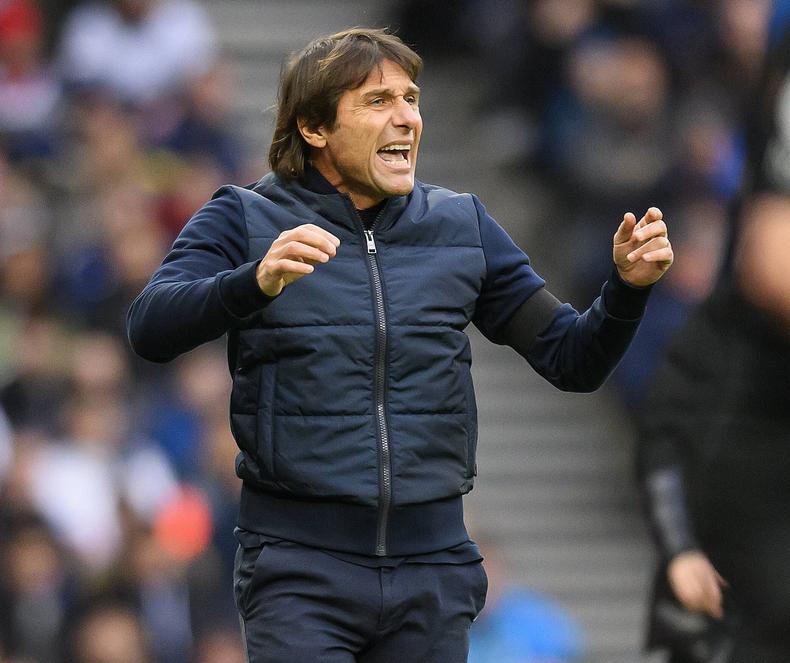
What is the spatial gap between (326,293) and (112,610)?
4229 mm

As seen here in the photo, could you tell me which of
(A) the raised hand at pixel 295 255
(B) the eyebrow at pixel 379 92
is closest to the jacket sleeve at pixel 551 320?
(B) the eyebrow at pixel 379 92

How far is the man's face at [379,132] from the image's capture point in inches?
143

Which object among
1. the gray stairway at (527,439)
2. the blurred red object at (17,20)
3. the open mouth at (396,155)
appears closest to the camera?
the open mouth at (396,155)

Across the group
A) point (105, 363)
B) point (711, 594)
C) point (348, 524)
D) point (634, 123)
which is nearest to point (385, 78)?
point (348, 524)

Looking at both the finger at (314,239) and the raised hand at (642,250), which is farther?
the raised hand at (642,250)

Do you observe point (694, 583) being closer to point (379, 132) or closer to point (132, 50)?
point (379, 132)

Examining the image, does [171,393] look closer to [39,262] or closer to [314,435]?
[39,262]

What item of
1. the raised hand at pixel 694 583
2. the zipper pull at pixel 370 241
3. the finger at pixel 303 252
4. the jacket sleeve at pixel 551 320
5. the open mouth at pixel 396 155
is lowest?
the raised hand at pixel 694 583

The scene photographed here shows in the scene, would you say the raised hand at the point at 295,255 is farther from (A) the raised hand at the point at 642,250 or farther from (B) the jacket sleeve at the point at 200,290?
(A) the raised hand at the point at 642,250

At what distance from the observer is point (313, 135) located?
3723 millimetres

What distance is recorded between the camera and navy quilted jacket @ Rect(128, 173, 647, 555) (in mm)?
3461

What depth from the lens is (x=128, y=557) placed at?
Result: 7586 mm

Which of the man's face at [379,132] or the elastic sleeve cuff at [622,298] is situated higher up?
the man's face at [379,132]

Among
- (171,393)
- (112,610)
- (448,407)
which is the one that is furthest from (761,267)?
(171,393)
